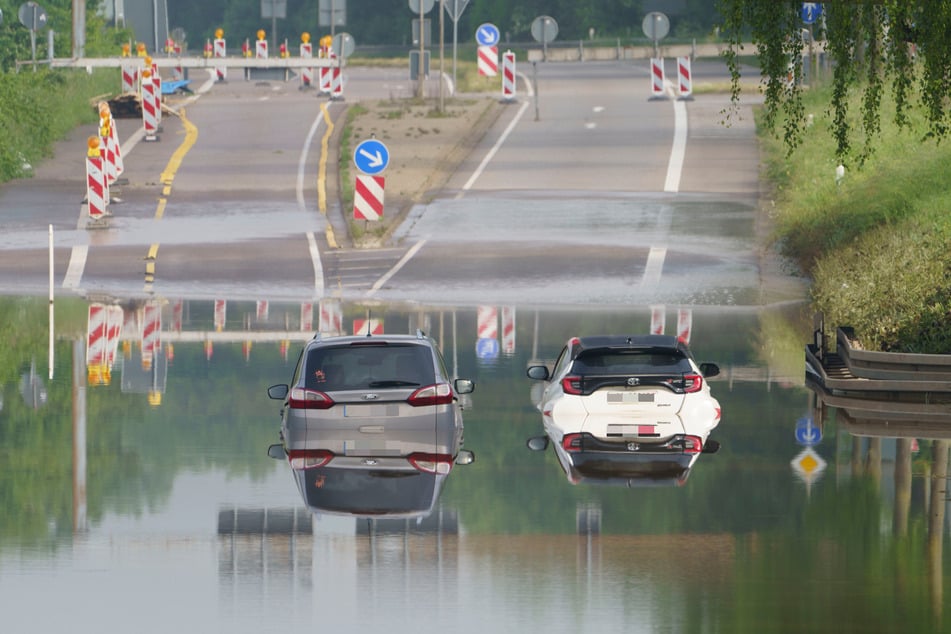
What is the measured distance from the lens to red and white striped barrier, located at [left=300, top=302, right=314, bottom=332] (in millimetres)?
27741

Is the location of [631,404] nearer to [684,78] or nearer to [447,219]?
[447,219]

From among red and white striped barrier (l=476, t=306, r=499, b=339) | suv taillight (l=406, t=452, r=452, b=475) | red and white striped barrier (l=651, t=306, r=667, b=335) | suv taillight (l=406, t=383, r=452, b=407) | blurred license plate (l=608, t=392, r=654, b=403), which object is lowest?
red and white striped barrier (l=476, t=306, r=499, b=339)

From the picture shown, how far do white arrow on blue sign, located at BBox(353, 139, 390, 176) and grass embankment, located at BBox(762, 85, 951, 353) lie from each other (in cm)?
751

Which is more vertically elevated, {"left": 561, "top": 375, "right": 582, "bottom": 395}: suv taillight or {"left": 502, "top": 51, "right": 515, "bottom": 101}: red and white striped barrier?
{"left": 502, "top": 51, "right": 515, "bottom": 101}: red and white striped barrier

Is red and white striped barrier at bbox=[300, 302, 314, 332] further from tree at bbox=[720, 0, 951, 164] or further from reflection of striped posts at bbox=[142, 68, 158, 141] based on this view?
reflection of striped posts at bbox=[142, 68, 158, 141]

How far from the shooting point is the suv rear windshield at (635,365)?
18609mm

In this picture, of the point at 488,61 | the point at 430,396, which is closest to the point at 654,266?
the point at 430,396

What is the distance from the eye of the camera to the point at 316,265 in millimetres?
34438

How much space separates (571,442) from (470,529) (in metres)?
4.33

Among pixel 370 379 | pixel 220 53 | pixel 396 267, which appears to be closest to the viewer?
pixel 370 379

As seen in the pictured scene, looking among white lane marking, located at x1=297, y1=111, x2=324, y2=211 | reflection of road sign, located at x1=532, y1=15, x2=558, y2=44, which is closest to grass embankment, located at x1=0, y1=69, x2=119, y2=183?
white lane marking, located at x1=297, y1=111, x2=324, y2=211

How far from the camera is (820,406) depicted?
20656 mm

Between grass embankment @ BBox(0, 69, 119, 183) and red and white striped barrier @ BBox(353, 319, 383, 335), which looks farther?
grass embankment @ BBox(0, 69, 119, 183)

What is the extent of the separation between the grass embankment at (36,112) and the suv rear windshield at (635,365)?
29028mm
